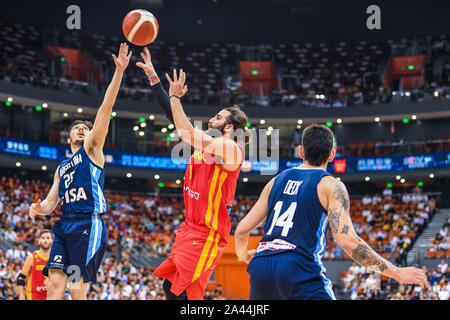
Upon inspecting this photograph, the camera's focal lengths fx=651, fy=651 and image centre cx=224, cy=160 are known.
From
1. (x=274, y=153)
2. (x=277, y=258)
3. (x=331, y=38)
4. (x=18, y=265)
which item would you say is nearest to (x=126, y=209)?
(x=274, y=153)

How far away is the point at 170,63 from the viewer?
122 feet

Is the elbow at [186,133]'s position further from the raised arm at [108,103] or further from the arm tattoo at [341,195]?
the arm tattoo at [341,195]

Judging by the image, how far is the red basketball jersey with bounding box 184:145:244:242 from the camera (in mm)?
6262

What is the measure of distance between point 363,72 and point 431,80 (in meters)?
4.03

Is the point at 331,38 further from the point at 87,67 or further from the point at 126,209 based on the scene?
the point at 126,209

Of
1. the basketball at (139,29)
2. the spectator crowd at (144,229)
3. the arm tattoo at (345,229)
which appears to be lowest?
the spectator crowd at (144,229)

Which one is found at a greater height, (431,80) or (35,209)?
(431,80)

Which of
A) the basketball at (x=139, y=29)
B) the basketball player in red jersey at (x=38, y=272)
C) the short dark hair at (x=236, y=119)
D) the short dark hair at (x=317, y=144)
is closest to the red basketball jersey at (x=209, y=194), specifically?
the short dark hair at (x=236, y=119)

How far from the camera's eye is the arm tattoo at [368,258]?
479 centimetres

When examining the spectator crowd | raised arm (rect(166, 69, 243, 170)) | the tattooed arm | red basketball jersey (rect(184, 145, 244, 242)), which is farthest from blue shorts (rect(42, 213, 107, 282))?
the spectator crowd

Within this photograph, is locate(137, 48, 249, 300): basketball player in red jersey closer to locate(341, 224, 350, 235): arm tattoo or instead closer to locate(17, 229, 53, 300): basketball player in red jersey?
locate(341, 224, 350, 235): arm tattoo

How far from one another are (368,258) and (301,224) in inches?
21.6

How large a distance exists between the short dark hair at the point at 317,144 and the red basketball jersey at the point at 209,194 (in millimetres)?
1249

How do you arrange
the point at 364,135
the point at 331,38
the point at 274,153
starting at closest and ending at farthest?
the point at 274,153, the point at 364,135, the point at 331,38
